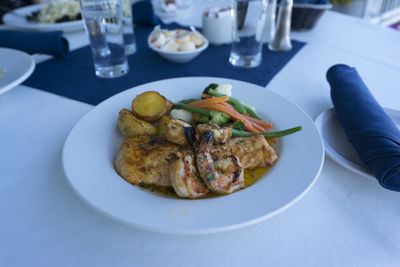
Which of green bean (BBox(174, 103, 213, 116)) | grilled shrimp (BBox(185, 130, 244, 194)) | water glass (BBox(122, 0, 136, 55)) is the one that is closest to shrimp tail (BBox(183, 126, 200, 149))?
grilled shrimp (BBox(185, 130, 244, 194))

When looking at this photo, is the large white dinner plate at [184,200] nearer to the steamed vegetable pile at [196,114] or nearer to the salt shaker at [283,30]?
the steamed vegetable pile at [196,114]

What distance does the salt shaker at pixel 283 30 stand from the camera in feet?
7.71

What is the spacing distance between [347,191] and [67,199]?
117 cm

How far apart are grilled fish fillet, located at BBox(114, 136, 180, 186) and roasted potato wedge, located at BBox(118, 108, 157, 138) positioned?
15cm

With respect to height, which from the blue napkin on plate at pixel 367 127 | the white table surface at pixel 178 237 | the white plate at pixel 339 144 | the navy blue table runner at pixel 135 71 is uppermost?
the blue napkin on plate at pixel 367 127

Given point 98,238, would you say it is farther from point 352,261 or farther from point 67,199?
point 352,261

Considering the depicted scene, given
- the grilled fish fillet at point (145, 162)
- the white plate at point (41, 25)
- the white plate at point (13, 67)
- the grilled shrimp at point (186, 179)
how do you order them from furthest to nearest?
the white plate at point (41, 25) → the white plate at point (13, 67) → the grilled fish fillet at point (145, 162) → the grilled shrimp at point (186, 179)

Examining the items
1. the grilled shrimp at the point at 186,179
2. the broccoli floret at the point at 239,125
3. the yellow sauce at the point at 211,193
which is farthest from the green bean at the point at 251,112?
the grilled shrimp at the point at 186,179

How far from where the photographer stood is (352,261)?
90 centimetres

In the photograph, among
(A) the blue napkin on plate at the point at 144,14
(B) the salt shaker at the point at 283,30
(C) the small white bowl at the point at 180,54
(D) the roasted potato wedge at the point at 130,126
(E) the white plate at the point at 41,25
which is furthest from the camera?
(A) the blue napkin on plate at the point at 144,14

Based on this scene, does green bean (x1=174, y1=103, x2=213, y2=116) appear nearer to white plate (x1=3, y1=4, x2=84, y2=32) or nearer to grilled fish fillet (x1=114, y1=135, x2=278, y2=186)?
grilled fish fillet (x1=114, y1=135, x2=278, y2=186)

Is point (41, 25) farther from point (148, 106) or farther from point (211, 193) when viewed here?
point (211, 193)

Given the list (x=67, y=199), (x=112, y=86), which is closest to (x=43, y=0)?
(x=112, y=86)

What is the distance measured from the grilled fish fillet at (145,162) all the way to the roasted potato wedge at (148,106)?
0.89ft
